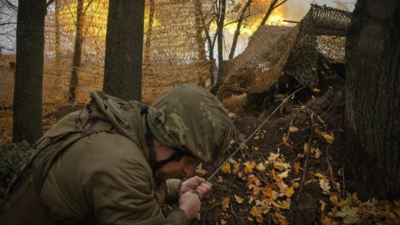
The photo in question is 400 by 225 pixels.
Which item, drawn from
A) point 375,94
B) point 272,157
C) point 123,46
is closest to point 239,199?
point 272,157

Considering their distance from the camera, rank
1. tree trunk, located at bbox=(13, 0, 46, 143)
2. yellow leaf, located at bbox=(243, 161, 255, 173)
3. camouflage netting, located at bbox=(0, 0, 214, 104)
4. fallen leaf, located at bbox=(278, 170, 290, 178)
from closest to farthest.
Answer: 1. fallen leaf, located at bbox=(278, 170, 290, 178)
2. yellow leaf, located at bbox=(243, 161, 255, 173)
3. tree trunk, located at bbox=(13, 0, 46, 143)
4. camouflage netting, located at bbox=(0, 0, 214, 104)

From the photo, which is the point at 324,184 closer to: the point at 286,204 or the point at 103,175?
the point at 286,204

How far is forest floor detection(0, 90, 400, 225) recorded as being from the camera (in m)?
2.88

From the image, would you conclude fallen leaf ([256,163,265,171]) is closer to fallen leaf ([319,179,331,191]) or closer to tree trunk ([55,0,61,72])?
fallen leaf ([319,179,331,191])

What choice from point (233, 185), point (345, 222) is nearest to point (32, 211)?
point (233, 185)

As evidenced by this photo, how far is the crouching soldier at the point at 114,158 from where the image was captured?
A: 4.43 feet

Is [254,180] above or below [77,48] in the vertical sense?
below

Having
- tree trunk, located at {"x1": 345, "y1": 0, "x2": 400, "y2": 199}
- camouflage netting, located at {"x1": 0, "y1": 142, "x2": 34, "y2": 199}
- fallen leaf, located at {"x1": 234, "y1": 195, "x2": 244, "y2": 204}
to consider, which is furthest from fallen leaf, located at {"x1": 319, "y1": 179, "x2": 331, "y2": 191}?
camouflage netting, located at {"x1": 0, "y1": 142, "x2": 34, "y2": 199}

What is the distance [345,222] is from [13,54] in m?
10.0

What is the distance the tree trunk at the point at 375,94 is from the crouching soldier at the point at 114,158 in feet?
6.63

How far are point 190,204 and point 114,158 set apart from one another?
37.4 inches

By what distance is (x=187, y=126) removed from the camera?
61.1 inches

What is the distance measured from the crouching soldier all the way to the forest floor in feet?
5.21

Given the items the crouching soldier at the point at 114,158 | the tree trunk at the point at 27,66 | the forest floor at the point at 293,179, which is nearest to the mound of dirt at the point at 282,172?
the forest floor at the point at 293,179
